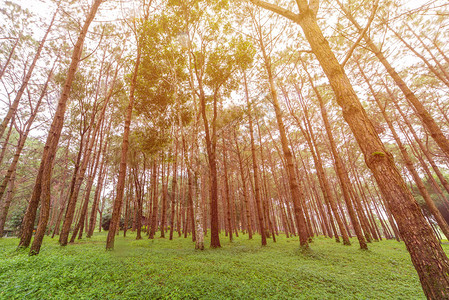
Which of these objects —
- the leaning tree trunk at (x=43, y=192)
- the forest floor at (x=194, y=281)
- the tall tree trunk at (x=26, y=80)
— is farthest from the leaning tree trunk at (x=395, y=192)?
the tall tree trunk at (x=26, y=80)

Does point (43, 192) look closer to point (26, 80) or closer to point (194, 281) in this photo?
point (194, 281)

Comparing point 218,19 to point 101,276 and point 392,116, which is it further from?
point 392,116

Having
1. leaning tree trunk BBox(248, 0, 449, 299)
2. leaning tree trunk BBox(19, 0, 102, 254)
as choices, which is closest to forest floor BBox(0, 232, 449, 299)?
leaning tree trunk BBox(19, 0, 102, 254)

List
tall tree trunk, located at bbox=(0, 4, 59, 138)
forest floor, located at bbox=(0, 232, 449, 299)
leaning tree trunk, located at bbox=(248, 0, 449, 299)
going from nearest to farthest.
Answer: leaning tree trunk, located at bbox=(248, 0, 449, 299)
forest floor, located at bbox=(0, 232, 449, 299)
tall tree trunk, located at bbox=(0, 4, 59, 138)

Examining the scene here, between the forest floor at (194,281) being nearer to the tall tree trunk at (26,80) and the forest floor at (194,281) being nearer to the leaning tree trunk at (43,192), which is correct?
the leaning tree trunk at (43,192)

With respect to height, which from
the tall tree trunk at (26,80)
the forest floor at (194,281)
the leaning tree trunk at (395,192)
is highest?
the tall tree trunk at (26,80)

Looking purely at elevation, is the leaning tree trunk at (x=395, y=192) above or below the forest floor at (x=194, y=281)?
above

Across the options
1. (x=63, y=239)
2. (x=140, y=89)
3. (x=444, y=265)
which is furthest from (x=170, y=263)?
(x=140, y=89)

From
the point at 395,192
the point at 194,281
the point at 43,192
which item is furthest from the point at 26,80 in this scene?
the point at 395,192

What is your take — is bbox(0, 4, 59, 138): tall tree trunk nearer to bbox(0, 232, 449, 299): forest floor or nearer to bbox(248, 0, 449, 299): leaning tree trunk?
bbox(0, 232, 449, 299): forest floor

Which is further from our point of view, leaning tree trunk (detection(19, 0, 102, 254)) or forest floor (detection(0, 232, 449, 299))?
leaning tree trunk (detection(19, 0, 102, 254))

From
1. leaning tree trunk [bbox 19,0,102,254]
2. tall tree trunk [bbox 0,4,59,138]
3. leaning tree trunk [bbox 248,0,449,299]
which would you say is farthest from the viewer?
tall tree trunk [bbox 0,4,59,138]

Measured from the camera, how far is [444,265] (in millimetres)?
1945

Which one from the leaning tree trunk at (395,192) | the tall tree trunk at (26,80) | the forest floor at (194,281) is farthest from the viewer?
the tall tree trunk at (26,80)
